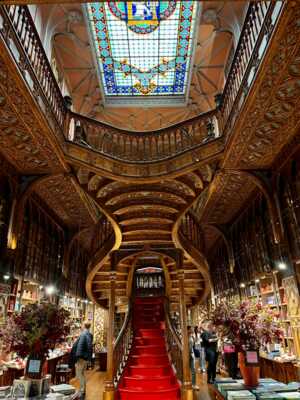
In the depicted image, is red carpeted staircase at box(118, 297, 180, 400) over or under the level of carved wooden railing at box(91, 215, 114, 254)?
under

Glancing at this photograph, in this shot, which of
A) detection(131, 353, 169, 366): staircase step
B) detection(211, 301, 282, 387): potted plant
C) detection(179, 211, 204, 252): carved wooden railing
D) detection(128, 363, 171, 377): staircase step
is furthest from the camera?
detection(131, 353, 169, 366): staircase step

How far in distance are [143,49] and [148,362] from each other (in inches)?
324

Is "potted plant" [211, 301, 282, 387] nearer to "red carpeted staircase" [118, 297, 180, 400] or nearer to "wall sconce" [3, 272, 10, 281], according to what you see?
"red carpeted staircase" [118, 297, 180, 400]

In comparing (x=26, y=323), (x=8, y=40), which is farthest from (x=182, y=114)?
(x=26, y=323)

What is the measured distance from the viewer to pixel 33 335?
292cm

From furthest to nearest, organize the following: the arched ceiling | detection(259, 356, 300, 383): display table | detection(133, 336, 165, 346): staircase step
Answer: detection(133, 336, 165, 346): staircase step
the arched ceiling
detection(259, 356, 300, 383): display table

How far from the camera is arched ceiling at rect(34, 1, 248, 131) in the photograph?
285 inches

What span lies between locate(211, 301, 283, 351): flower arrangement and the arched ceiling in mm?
6526

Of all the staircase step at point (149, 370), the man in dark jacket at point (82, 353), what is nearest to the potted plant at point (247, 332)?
the man in dark jacket at point (82, 353)

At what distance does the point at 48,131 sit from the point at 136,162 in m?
1.58

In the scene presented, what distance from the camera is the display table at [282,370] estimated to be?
486cm

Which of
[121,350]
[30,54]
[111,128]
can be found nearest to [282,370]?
[121,350]

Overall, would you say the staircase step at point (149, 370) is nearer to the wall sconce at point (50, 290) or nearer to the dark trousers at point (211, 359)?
the dark trousers at point (211, 359)

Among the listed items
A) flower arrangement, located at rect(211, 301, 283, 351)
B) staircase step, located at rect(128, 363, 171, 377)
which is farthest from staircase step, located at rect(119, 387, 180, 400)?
flower arrangement, located at rect(211, 301, 283, 351)
